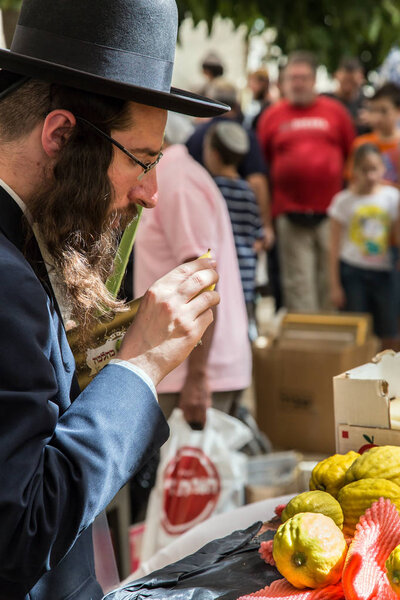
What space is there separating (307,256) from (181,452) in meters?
3.09

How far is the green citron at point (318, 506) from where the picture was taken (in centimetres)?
124

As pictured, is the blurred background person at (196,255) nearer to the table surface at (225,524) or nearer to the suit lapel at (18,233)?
the table surface at (225,524)

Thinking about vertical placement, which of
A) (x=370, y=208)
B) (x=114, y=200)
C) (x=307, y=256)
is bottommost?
(x=307, y=256)

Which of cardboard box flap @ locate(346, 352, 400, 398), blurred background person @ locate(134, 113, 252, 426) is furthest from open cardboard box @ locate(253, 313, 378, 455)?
cardboard box flap @ locate(346, 352, 400, 398)

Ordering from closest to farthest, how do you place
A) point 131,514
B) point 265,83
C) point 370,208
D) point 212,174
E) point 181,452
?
point 181,452 < point 131,514 < point 212,174 < point 370,208 < point 265,83

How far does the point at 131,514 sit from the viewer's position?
3.01m

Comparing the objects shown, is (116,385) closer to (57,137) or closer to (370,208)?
(57,137)

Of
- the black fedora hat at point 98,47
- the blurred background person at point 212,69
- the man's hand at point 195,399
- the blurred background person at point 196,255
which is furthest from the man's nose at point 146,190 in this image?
the blurred background person at point 212,69

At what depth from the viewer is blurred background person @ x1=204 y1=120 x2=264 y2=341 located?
357 centimetres

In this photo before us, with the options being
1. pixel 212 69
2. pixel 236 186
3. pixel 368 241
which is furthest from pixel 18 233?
pixel 212 69

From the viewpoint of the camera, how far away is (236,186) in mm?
3727

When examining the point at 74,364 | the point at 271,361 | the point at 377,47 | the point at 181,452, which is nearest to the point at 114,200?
the point at 74,364

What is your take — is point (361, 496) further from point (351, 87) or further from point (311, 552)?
point (351, 87)

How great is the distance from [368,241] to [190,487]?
2548 millimetres
